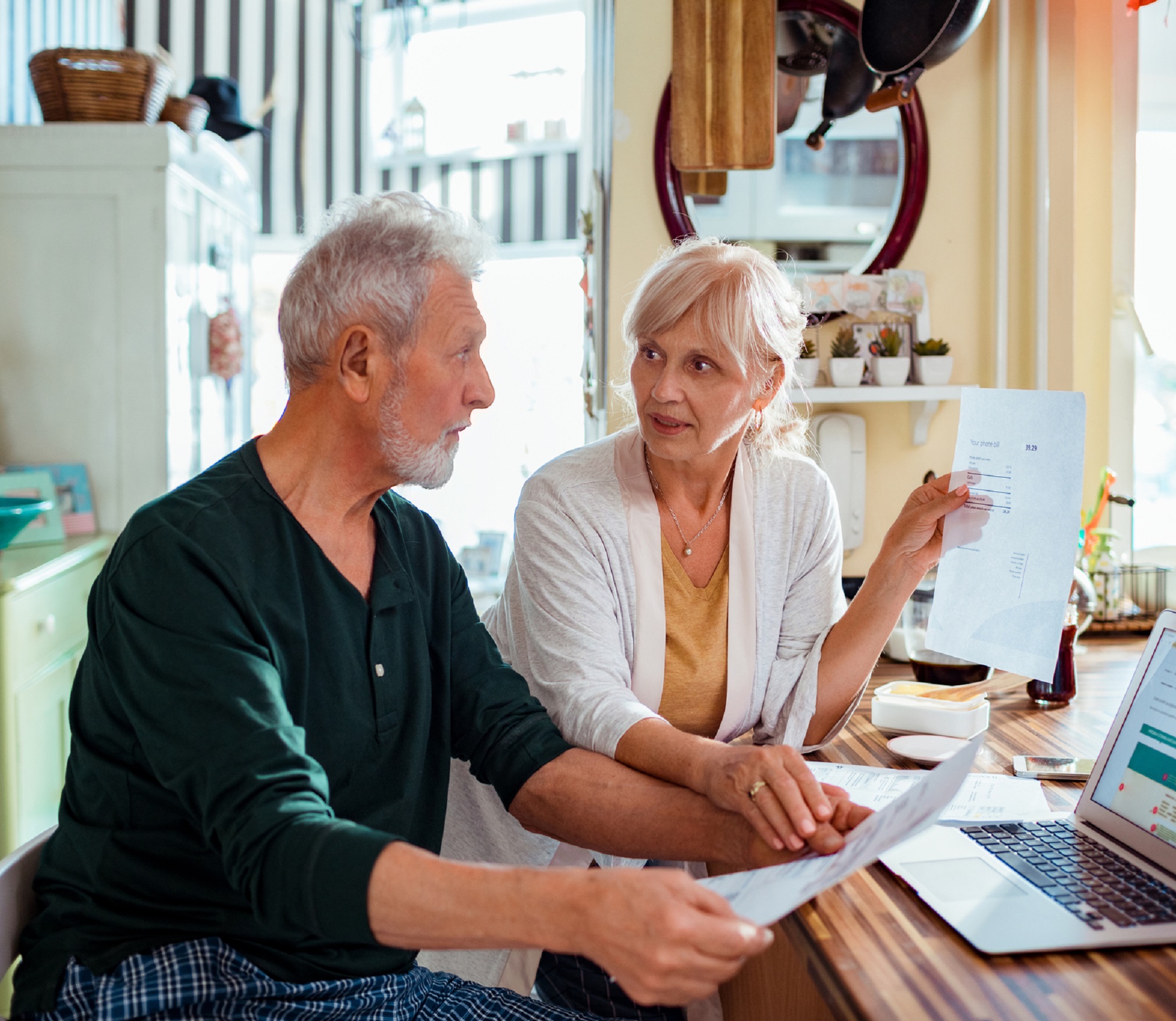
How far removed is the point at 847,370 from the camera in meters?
2.22

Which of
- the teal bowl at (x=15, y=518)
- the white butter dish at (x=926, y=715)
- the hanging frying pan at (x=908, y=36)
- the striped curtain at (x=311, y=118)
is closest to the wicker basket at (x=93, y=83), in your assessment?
the teal bowl at (x=15, y=518)

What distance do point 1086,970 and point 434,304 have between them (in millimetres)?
896

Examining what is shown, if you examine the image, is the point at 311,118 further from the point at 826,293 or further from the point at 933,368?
the point at 933,368

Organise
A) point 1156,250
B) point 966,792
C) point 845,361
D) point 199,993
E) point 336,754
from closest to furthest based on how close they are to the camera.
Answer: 1. point 199,993
2. point 336,754
3. point 966,792
4. point 845,361
5. point 1156,250

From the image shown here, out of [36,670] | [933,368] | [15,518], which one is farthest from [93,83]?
[933,368]

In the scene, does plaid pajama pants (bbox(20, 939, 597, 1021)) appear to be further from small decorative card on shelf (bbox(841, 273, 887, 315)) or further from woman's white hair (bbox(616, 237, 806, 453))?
small decorative card on shelf (bbox(841, 273, 887, 315))

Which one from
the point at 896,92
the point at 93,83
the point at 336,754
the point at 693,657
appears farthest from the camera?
the point at 93,83

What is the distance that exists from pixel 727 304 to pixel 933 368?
891 mm

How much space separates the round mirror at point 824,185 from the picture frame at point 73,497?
1.96 metres

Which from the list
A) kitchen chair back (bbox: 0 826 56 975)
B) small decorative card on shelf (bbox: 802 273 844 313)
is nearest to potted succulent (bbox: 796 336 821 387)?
small decorative card on shelf (bbox: 802 273 844 313)

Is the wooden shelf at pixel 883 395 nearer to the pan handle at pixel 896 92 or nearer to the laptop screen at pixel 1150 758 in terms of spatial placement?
the pan handle at pixel 896 92

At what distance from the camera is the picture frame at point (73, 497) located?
307 centimetres

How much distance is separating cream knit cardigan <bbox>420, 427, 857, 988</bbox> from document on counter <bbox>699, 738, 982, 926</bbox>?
0.49 m

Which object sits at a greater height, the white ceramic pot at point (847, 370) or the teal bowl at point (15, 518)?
the white ceramic pot at point (847, 370)
